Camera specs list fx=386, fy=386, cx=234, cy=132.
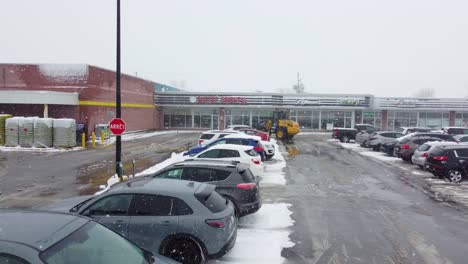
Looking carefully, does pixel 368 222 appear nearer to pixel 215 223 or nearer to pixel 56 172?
pixel 215 223

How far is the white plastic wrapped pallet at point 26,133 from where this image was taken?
2644 centimetres

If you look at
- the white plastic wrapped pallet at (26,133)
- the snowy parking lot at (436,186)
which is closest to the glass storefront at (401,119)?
the snowy parking lot at (436,186)

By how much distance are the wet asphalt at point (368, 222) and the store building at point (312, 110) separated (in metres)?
33.7

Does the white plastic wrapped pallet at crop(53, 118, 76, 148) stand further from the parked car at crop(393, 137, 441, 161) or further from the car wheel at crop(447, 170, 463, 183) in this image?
the car wheel at crop(447, 170, 463, 183)

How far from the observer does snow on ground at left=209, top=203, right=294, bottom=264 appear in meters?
7.21

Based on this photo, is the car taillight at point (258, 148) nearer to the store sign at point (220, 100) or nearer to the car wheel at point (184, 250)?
the car wheel at point (184, 250)

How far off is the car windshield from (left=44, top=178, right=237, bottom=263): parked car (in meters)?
2.23

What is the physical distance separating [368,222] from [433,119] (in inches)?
1929

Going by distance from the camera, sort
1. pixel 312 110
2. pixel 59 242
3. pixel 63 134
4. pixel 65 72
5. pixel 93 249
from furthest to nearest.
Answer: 1. pixel 312 110
2. pixel 65 72
3. pixel 63 134
4. pixel 93 249
5. pixel 59 242

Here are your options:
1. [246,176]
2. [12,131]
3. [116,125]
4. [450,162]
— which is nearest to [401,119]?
[450,162]

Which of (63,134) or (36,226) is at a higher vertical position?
(36,226)

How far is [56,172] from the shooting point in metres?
17.3

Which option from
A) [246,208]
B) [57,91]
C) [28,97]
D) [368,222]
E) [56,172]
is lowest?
[56,172]

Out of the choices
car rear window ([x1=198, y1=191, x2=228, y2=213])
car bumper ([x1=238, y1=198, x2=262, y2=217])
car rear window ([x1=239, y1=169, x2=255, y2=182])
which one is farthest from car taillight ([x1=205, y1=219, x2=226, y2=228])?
car rear window ([x1=239, y1=169, x2=255, y2=182])
